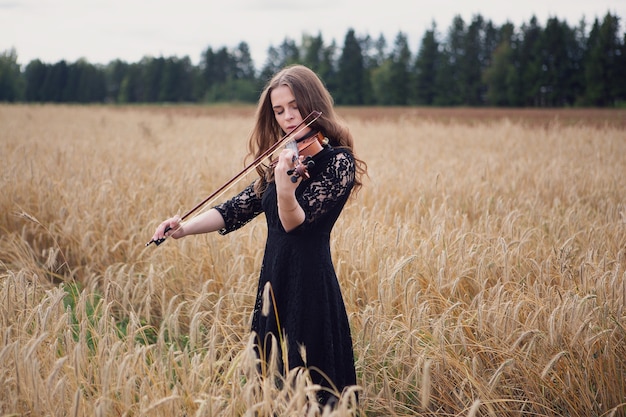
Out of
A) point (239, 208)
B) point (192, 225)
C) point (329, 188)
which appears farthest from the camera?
point (239, 208)

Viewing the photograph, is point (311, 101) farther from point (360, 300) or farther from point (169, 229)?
point (360, 300)

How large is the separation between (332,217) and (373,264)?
4.39ft

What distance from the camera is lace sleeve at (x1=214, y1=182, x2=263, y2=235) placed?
223cm

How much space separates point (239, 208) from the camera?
2.25 m

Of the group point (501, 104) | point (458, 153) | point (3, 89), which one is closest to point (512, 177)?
point (458, 153)

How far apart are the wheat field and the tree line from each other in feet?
88.7

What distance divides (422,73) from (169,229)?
55.8 m

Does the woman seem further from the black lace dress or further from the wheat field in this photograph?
the wheat field

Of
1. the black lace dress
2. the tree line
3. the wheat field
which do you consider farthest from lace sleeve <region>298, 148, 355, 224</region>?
the tree line

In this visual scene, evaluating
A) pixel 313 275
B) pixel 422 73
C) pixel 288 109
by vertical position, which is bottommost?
pixel 313 275

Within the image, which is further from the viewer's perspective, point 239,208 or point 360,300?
point 360,300

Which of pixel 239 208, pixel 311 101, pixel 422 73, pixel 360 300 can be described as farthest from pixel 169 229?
pixel 422 73

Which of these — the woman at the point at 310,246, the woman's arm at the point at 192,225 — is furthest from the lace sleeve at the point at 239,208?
the woman at the point at 310,246

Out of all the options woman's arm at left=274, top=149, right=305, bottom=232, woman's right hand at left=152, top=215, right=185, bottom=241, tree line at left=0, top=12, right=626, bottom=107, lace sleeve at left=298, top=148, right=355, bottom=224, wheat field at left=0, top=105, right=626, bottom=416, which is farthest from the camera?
tree line at left=0, top=12, right=626, bottom=107
